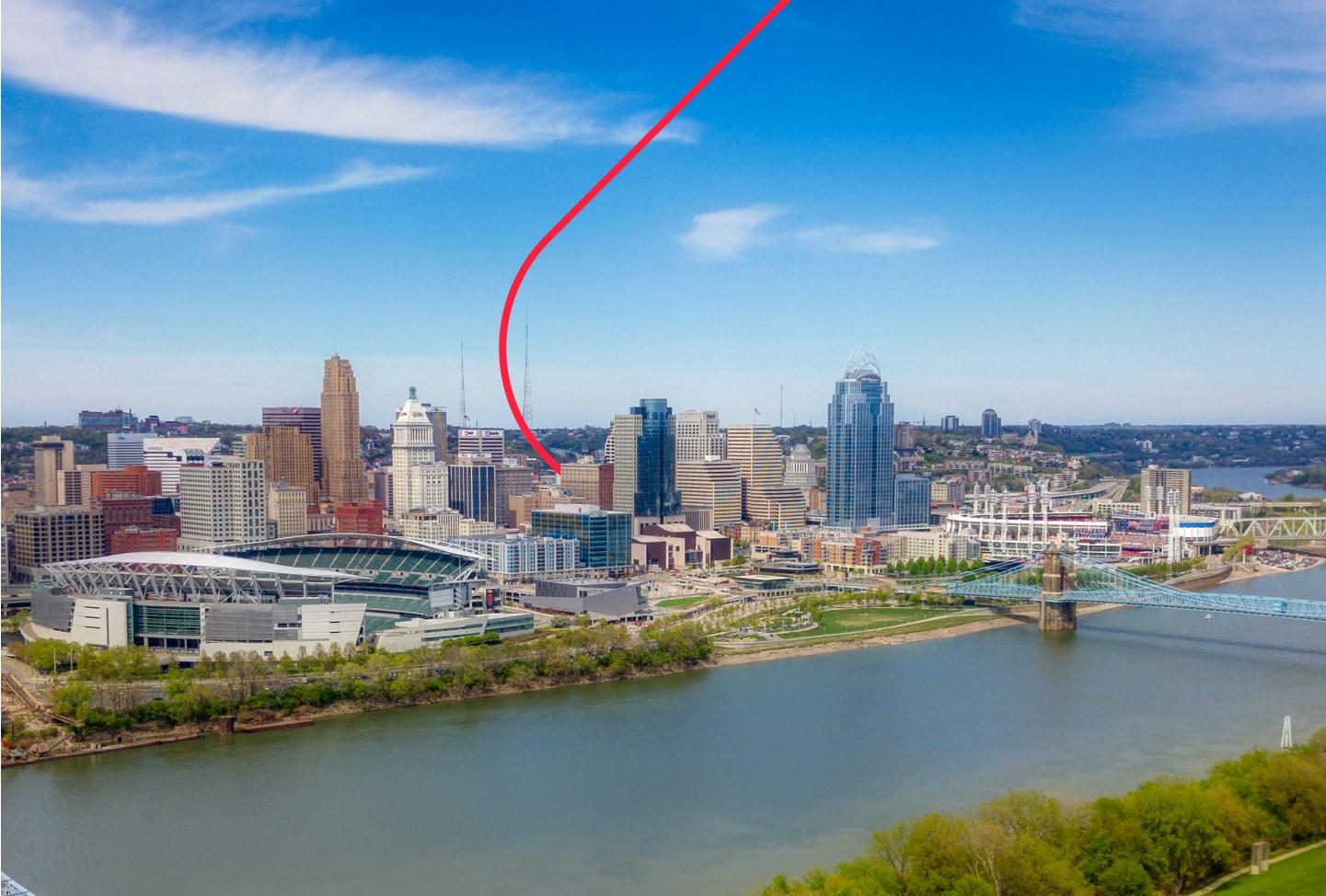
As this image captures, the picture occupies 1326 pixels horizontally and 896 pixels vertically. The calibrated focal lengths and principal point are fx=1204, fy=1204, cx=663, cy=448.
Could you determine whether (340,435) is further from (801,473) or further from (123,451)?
(801,473)

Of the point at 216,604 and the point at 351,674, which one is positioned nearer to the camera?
the point at 351,674

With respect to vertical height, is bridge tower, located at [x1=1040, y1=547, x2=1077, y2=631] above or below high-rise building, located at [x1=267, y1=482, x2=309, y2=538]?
below

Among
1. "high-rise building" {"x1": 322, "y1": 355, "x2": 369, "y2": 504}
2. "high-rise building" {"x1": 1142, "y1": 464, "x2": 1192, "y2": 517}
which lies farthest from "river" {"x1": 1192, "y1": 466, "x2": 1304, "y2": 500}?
"high-rise building" {"x1": 322, "y1": 355, "x2": 369, "y2": 504}

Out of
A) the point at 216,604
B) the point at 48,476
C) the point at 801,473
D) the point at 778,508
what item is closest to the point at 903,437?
the point at 801,473

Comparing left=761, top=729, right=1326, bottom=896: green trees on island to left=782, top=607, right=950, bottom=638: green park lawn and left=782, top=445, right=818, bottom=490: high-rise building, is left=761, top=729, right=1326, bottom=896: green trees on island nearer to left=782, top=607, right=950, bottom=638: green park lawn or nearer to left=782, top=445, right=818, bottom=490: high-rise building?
left=782, top=607, right=950, bottom=638: green park lawn

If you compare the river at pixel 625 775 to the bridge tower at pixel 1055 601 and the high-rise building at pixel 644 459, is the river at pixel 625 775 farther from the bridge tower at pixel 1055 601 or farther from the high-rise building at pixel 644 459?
the high-rise building at pixel 644 459

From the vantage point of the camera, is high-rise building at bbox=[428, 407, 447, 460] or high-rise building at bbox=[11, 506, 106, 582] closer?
high-rise building at bbox=[11, 506, 106, 582]
